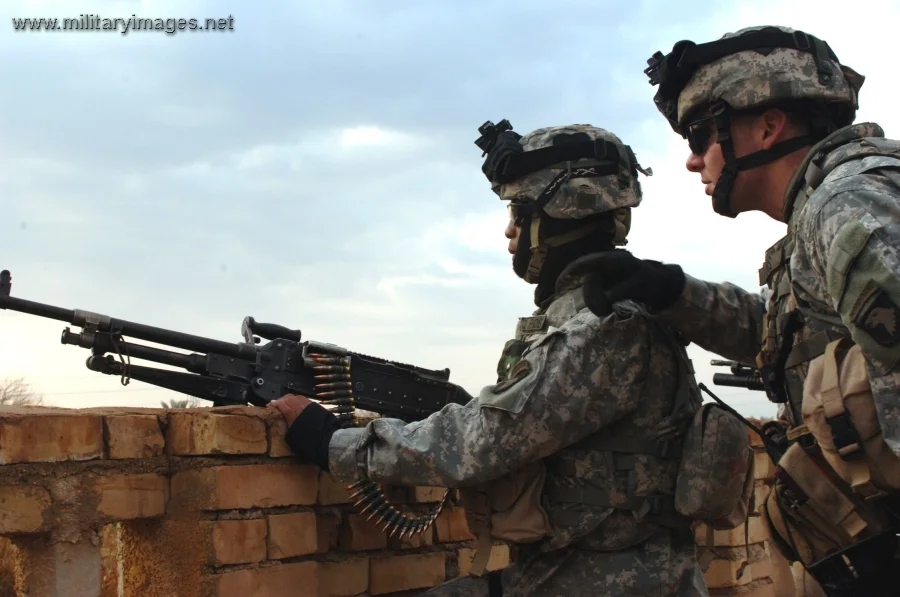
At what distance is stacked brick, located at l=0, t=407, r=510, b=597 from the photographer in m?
3.41

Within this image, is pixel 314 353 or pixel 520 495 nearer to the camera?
pixel 520 495

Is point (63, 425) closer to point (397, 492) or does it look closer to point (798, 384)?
point (397, 492)

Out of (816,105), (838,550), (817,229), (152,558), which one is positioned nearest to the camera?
(817,229)

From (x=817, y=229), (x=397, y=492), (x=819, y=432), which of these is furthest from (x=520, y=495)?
(x=817, y=229)

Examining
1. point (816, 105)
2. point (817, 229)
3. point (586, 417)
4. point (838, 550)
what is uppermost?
point (816, 105)

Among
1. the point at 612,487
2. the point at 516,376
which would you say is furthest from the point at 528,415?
the point at 612,487

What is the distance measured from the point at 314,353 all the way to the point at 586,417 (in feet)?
4.68

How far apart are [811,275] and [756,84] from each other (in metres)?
0.73

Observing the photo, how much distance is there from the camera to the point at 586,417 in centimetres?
337

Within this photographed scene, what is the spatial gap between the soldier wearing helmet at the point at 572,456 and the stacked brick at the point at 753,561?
2.02 meters

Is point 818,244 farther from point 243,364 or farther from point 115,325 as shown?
point 115,325

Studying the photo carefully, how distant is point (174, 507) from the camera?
12.1ft

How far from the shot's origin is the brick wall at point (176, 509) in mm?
3412

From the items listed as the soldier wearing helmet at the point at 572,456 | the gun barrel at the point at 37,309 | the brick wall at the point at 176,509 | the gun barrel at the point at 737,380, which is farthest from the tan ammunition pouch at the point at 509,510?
the gun barrel at the point at 737,380
